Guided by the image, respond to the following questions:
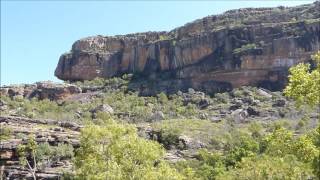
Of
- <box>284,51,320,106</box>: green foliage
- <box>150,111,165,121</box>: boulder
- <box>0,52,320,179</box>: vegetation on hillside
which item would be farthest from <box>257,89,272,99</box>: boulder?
<box>284,51,320,106</box>: green foliage

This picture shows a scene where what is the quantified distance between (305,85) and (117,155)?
1716cm

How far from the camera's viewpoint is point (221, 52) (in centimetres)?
13175

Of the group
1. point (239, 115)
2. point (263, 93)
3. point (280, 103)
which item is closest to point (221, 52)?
point (263, 93)

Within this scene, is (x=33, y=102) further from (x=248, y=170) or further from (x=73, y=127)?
(x=248, y=170)

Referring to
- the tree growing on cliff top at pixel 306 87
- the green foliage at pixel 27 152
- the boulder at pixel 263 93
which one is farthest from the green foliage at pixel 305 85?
the boulder at pixel 263 93

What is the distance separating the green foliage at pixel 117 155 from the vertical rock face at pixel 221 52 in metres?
93.0

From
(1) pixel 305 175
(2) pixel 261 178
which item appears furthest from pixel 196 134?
(1) pixel 305 175

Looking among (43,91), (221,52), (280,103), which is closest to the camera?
(280,103)

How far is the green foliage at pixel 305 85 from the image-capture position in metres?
17.5

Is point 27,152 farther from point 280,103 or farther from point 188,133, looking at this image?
point 280,103

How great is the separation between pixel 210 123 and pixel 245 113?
34.8 feet

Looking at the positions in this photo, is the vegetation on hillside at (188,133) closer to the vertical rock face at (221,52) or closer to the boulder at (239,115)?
the boulder at (239,115)

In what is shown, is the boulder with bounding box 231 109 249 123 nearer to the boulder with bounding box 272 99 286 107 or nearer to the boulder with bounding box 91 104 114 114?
the boulder with bounding box 272 99 286 107

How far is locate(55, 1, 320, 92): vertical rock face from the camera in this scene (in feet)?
408
